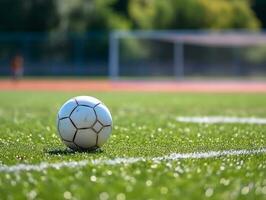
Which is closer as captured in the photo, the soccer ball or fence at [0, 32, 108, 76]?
the soccer ball

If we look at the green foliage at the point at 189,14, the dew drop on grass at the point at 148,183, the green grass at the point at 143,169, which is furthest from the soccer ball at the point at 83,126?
the green foliage at the point at 189,14

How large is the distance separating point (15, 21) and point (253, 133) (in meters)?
47.2

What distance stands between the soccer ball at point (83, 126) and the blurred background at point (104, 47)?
103ft

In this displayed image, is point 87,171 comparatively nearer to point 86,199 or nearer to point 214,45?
point 86,199

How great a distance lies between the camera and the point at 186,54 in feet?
145

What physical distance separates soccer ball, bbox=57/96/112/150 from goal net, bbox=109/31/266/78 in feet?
107

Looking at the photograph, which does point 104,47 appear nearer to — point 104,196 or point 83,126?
point 83,126

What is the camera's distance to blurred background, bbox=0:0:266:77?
42.4 meters

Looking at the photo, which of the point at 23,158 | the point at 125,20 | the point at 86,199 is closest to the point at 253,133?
the point at 23,158

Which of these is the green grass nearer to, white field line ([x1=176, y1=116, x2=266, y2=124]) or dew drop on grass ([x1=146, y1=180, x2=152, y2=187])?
dew drop on grass ([x1=146, y1=180, x2=152, y2=187])

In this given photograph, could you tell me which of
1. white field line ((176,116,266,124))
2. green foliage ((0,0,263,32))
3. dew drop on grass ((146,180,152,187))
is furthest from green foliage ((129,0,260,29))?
dew drop on grass ((146,180,152,187))

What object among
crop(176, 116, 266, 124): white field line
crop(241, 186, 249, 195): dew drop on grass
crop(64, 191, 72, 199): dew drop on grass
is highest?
crop(64, 191, 72, 199): dew drop on grass

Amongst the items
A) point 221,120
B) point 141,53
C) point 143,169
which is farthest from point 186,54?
point 143,169

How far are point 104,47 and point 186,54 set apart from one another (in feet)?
22.2
